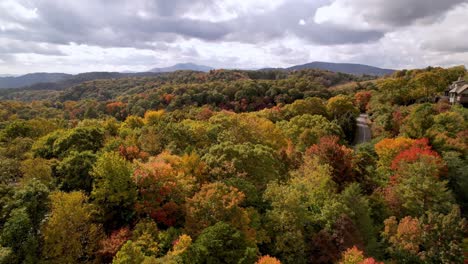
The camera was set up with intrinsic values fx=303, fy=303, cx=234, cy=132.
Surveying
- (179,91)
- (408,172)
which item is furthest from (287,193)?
(179,91)

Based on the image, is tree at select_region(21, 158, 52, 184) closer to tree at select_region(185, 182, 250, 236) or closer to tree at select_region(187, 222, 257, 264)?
tree at select_region(185, 182, 250, 236)

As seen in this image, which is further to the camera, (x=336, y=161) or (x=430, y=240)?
(x=336, y=161)

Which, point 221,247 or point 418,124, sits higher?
point 418,124

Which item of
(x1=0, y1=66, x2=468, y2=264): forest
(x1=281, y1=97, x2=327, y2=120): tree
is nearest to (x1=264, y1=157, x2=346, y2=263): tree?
(x1=0, y1=66, x2=468, y2=264): forest

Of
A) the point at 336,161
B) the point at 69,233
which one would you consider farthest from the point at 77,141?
the point at 336,161

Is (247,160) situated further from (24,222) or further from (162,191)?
(24,222)

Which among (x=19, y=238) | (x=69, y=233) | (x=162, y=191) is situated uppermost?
(x=162, y=191)

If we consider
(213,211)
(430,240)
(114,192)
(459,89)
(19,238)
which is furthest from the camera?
(459,89)
